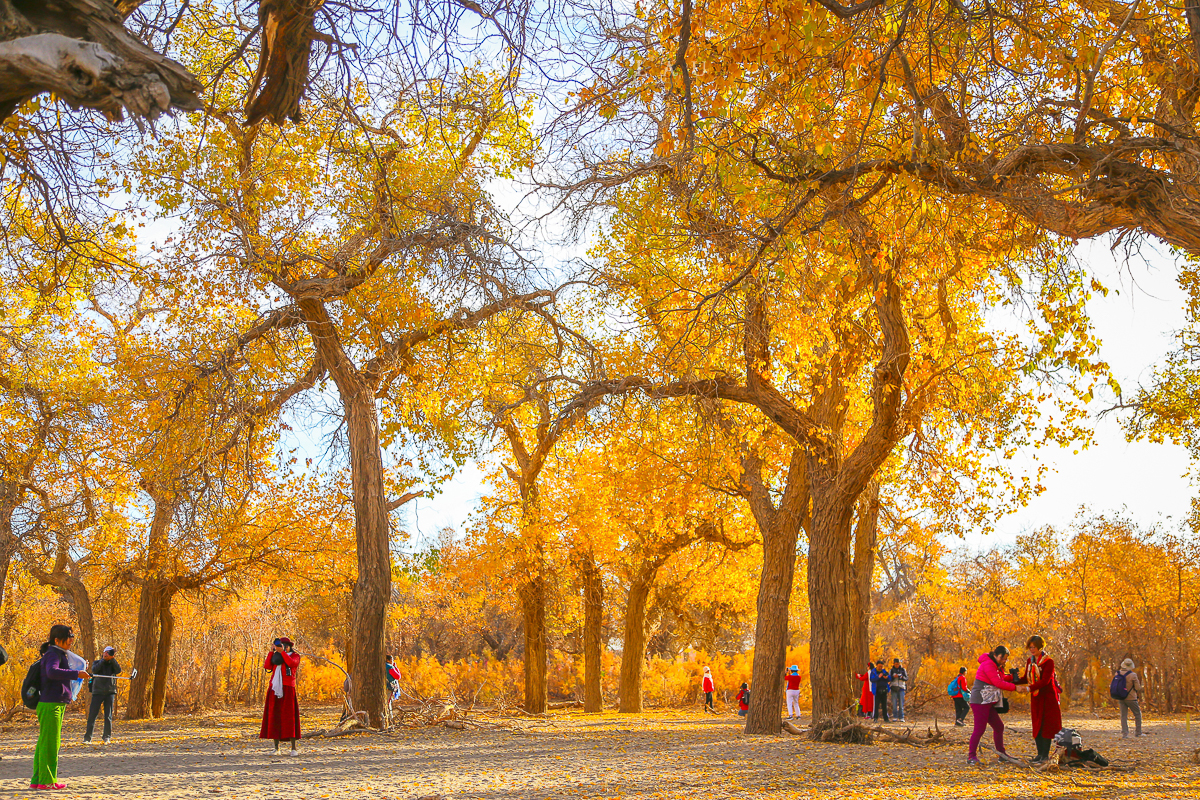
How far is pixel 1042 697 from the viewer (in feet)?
34.4

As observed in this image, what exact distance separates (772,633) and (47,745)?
10769 mm

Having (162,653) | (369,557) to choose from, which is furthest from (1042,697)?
(162,653)

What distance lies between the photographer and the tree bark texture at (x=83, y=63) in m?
3.22

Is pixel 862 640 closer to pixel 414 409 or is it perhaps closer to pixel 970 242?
pixel 414 409

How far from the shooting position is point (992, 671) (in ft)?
33.3

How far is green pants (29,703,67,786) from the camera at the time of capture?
8023 millimetres

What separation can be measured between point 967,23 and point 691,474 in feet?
39.9

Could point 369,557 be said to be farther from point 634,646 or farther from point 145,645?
point 634,646

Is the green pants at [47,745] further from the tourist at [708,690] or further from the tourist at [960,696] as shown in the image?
the tourist at [708,690]

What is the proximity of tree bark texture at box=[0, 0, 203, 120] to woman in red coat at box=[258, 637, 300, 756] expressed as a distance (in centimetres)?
899

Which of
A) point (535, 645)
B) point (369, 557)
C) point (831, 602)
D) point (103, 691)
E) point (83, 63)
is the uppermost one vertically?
point (83, 63)

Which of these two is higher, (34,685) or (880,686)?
(34,685)

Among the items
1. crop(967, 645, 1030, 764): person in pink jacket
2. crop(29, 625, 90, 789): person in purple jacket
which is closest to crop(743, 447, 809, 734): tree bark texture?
crop(967, 645, 1030, 764): person in pink jacket

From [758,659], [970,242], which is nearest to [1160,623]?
[758,659]
